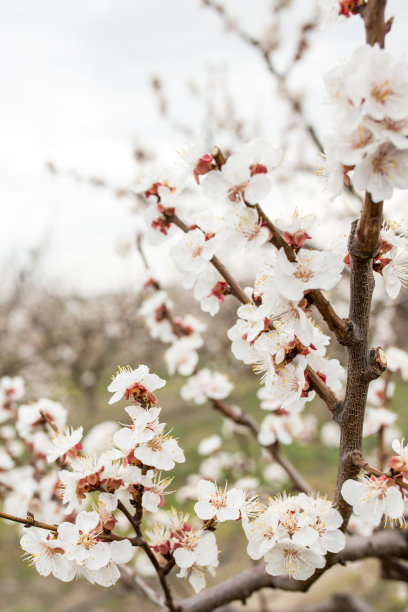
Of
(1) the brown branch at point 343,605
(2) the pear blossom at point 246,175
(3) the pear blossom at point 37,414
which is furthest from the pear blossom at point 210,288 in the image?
(1) the brown branch at point 343,605

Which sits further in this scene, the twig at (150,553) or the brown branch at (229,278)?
the brown branch at (229,278)

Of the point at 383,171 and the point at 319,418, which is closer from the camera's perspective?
the point at 383,171

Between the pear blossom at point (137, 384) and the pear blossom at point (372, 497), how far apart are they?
16.7 inches

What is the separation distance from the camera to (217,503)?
108cm

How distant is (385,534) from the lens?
1.56 metres

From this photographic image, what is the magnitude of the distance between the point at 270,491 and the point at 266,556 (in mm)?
1784

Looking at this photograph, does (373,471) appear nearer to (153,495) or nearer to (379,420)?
(153,495)

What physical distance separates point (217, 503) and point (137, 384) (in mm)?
330

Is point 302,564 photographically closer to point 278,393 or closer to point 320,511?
point 320,511

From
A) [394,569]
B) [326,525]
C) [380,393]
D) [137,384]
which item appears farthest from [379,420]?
[137,384]

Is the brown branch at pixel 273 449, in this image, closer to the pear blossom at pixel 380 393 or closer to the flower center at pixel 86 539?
the pear blossom at pixel 380 393

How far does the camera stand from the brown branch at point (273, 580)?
47.7 inches

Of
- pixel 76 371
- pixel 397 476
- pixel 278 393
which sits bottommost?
pixel 397 476

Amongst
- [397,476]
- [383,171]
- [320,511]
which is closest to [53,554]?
[320,511]
